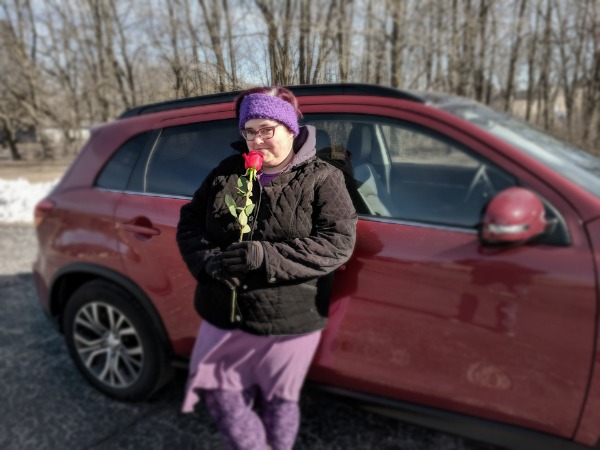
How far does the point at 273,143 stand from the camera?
1.68 metres

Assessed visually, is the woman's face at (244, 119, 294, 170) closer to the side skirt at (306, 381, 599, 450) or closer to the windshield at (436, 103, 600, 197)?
the windshield at (436, 103, 600, 197)

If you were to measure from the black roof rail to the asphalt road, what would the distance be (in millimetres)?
1377

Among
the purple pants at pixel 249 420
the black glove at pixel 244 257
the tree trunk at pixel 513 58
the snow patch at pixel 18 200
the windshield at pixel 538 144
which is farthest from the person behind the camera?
the tree trunk at pixel 513 58

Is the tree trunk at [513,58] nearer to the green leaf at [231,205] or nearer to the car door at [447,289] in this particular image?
the car door at [447,289]

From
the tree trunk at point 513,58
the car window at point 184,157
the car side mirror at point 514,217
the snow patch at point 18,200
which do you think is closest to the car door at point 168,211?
the car window at point 184,157

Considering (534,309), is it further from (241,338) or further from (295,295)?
(241,338)

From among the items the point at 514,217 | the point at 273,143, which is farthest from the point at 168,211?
the point at 514,217

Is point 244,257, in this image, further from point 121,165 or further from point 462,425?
point 121,165

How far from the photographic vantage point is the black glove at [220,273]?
164 centimetres

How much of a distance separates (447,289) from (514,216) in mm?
374

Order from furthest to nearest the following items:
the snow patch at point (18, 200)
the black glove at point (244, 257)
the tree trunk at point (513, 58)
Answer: the tree trunk at point (513, 58), the snow patch at point (18, 200), the black glove at point (244, 257)

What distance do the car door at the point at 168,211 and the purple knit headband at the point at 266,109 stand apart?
0.53 m

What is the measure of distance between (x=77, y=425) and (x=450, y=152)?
2.38 meters

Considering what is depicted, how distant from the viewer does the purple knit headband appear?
1637 mm
